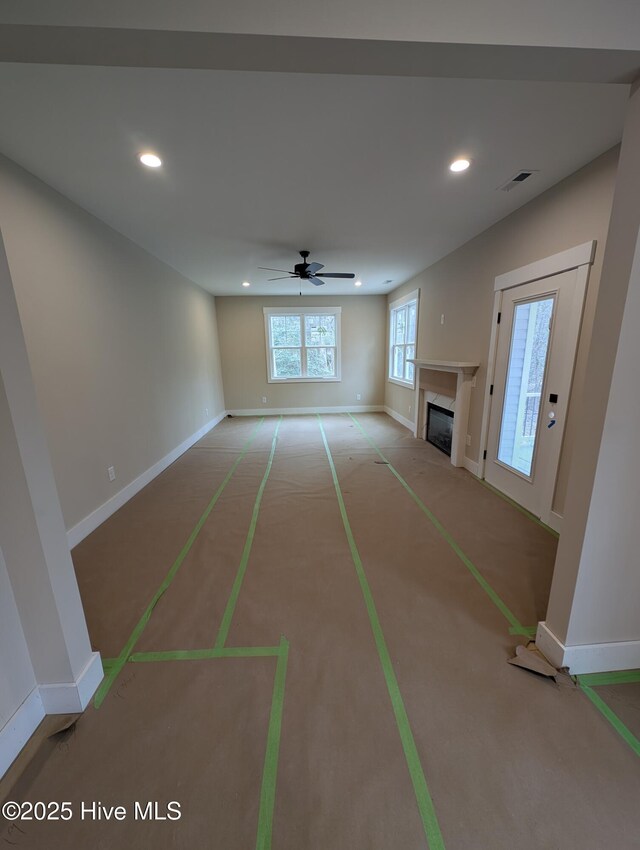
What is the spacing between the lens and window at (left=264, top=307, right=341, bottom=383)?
273 inches

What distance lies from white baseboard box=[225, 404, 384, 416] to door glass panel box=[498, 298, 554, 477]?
14.2ft

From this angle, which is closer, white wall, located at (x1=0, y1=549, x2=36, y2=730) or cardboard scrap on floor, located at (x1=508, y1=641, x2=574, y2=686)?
white wall, located at (x1=0, y1=549, x2=36, y2=730)

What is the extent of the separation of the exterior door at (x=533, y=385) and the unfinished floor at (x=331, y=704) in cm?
55

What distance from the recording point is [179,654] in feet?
5.08

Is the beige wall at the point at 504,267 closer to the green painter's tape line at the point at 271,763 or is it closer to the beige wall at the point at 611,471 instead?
the beige wall at the point at 611,471

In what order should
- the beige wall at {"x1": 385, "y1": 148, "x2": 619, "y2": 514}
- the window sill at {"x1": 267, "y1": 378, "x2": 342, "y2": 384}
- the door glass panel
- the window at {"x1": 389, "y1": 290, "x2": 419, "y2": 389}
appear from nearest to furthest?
the beige wall at {"x1": 385, "y1": 148, "x2": 619, "y2": 514} < the door glass panel < the window at {"x1": 389, "y1": 290, "x2": 419, "y2": 389} < the window sill at {"x1": 267, "y1": 378, "x2": 342, "y2": 384}

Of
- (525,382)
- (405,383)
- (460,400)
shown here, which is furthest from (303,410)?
(525,382)

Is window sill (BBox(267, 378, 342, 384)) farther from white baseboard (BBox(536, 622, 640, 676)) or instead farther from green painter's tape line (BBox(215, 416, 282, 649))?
white baseboard (BBox(536, 622, 640, 676))

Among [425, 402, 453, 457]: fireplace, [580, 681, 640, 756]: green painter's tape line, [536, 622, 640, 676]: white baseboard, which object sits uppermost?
[425, 402, 453, 457]: fireplace

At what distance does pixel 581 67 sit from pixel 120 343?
3.67 meters

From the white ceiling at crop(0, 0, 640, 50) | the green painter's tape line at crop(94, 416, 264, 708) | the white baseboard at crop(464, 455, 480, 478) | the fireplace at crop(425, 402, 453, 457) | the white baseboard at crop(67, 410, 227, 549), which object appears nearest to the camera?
the white ceiling at crop(0, 0, 640, 50)

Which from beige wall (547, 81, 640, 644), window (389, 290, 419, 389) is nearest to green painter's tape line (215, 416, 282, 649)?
beige wall (547, 81, 640, 644)

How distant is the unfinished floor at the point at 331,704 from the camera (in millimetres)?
981

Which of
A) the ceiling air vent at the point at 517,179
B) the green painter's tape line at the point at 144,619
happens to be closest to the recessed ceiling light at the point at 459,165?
the ceiling air vent at the point at 517,179
